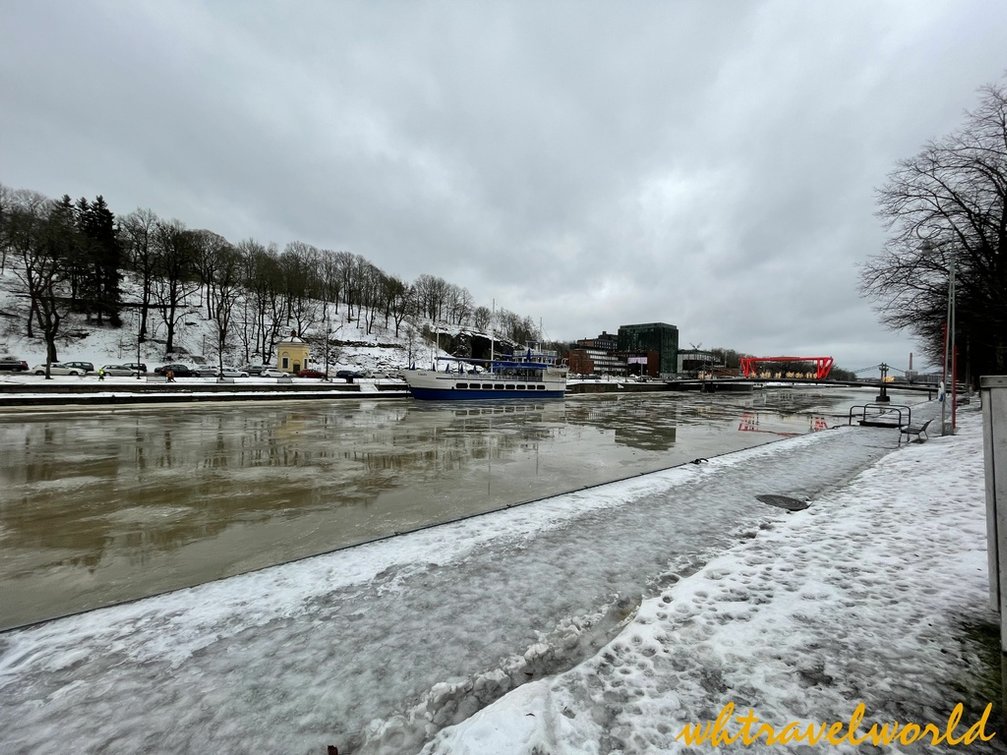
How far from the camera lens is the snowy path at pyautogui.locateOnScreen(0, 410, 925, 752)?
97.3 inches

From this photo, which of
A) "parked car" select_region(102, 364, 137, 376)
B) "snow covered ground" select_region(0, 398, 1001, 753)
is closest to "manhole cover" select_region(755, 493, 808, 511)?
"snow covered ground" select_region(0, 398, 1001, 753)

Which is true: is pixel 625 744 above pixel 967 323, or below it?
below

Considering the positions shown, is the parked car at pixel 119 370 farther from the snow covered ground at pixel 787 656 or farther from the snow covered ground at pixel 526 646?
the snow covered ground at pixel 787 656

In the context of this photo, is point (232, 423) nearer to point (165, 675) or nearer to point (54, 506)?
point (54, 506)

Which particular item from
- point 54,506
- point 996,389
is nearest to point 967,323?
point 996,389

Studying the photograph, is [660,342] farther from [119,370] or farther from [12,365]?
[12,365]

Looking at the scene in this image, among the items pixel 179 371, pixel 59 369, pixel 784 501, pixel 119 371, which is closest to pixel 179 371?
pixel 179 371

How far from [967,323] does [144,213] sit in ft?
256

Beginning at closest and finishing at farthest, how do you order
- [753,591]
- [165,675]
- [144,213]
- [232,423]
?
[165,675], [753,591], [232,423], [144,213]

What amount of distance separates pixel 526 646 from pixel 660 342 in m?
159

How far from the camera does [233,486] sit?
27.0 ft

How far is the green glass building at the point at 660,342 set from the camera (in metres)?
150

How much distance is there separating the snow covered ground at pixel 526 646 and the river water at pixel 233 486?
1201mm

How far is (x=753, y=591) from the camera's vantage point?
3.92m
